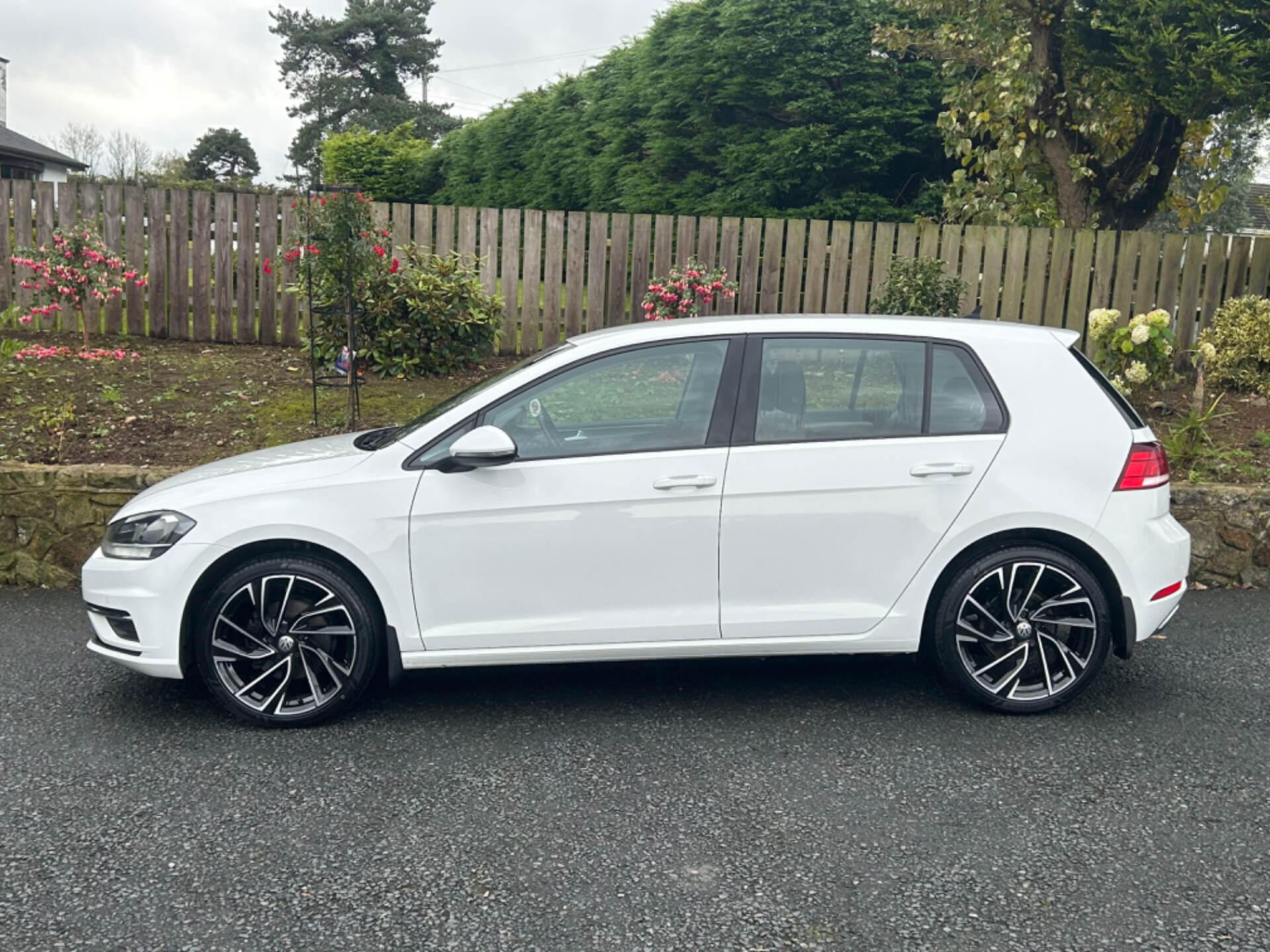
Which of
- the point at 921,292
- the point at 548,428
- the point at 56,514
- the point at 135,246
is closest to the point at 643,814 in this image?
the point at 548,428

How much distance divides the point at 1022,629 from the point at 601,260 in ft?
23.7

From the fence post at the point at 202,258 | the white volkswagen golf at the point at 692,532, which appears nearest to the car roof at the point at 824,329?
the white volkswagen golf at the point at 692,532

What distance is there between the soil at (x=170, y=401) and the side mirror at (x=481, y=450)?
11.3 feet

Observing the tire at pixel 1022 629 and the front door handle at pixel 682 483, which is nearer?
the front door handle at pixel 682 483

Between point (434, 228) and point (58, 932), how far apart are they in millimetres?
8901

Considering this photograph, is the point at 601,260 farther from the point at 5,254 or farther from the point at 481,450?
the point at 481,450

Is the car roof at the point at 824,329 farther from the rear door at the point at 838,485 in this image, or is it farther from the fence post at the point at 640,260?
the fence post at the point at 640,260

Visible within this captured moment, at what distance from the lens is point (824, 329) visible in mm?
4551

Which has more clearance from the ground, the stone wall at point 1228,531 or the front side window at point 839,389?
the front side window at point 839,389

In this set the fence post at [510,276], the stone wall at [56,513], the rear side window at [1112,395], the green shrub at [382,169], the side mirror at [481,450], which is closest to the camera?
A: the side mirror at [481,450]

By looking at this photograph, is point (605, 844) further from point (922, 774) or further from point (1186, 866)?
point (1186, 866)

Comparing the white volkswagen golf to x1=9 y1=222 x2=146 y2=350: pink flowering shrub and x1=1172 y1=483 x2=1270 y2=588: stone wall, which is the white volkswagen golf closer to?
x1=1172 y1=483 x2=1270 y2=588: stone wall

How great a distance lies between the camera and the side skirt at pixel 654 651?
4.30 m

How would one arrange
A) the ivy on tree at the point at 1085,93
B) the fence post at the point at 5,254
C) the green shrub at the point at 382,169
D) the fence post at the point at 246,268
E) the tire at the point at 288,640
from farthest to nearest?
the green shrub at the point at 382,169 < the fence post at the point at 5,254 < the fence post at the point at 246,268 < the ivy on tree at the point at 1085,93 < the tire at the point at 288,640
